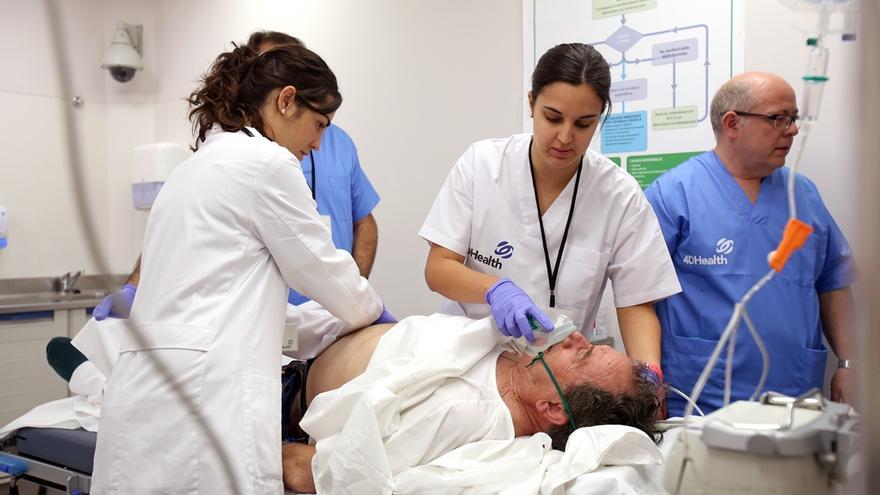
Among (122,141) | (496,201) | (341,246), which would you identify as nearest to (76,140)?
(496,201)

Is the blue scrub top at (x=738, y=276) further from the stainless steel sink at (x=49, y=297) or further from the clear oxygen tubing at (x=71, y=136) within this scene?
the stainless steel sink at (x=49, y=297)

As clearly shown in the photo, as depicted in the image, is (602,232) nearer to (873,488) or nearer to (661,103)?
(661,103)

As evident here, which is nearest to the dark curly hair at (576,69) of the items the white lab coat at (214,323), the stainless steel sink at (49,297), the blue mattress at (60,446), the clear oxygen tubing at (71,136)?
the white lab coat at (214,323)

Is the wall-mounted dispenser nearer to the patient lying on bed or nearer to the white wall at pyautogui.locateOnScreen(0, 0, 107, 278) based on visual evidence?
the white wall at pyautogui.locateOnScreen(0, 0, 107, 278)

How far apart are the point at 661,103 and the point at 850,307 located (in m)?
2.08

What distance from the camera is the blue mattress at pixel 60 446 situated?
5.88 feet

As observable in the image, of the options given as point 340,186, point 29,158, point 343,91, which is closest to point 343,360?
point 340,186

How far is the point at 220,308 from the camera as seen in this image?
1395mm

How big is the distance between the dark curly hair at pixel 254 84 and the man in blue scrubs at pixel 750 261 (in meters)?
0.84

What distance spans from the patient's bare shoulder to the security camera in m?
2.95

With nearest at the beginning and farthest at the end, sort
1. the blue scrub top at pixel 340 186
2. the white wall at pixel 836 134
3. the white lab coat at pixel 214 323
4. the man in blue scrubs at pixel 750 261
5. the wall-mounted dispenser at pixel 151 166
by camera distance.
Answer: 1. the white wall at pixel 836 134
2. the man in blue scrubs at pixel 750 261
3. the white lab coat at pixel 214 323
4. the blue scrub top at pixel 340 186
5. the wall-mounted dispenser at pixel 151 166

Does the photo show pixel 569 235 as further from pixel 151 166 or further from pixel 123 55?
pixel 123 55

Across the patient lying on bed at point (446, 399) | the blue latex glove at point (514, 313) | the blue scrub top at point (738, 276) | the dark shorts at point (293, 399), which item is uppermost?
the blue scrub top at point (738, 276)

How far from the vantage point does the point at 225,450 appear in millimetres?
1323
